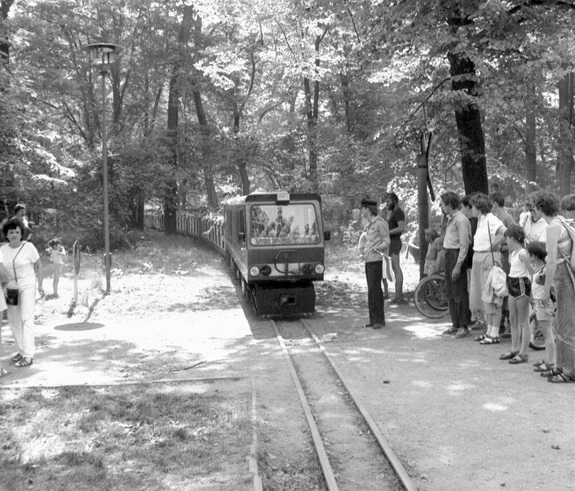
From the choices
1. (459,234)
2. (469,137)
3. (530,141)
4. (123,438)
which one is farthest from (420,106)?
(123,438)

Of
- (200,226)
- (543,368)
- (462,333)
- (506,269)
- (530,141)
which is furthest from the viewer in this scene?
(200,226)

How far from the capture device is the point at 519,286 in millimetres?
8320

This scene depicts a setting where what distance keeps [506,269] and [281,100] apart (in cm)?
2498

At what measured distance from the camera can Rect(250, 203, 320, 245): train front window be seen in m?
13.5

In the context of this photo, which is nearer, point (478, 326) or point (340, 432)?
point (340, 432)

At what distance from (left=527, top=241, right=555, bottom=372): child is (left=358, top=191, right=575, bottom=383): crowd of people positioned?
0.4 inches

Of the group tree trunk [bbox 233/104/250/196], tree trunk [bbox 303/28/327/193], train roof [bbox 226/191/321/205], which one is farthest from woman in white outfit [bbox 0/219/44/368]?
tree trunk [bbox 233/104/250/196]

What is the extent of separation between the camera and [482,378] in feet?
25.8

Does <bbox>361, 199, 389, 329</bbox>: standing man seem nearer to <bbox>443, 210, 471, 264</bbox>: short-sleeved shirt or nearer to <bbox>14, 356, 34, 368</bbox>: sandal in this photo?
<bbox>443, 210, 471, 264</bbox>: short-sleeved shirt

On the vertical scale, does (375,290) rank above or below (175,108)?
below

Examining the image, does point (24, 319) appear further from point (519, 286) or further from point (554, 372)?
point (554, 372)

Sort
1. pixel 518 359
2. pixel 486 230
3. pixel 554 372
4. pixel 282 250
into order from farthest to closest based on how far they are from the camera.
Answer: pixel 282 250 → pixel 486 230 → pixel 518 359 → pixel 554 372

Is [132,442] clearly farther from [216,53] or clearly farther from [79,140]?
[79,140]

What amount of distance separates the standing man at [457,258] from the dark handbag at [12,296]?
19.2 ft
